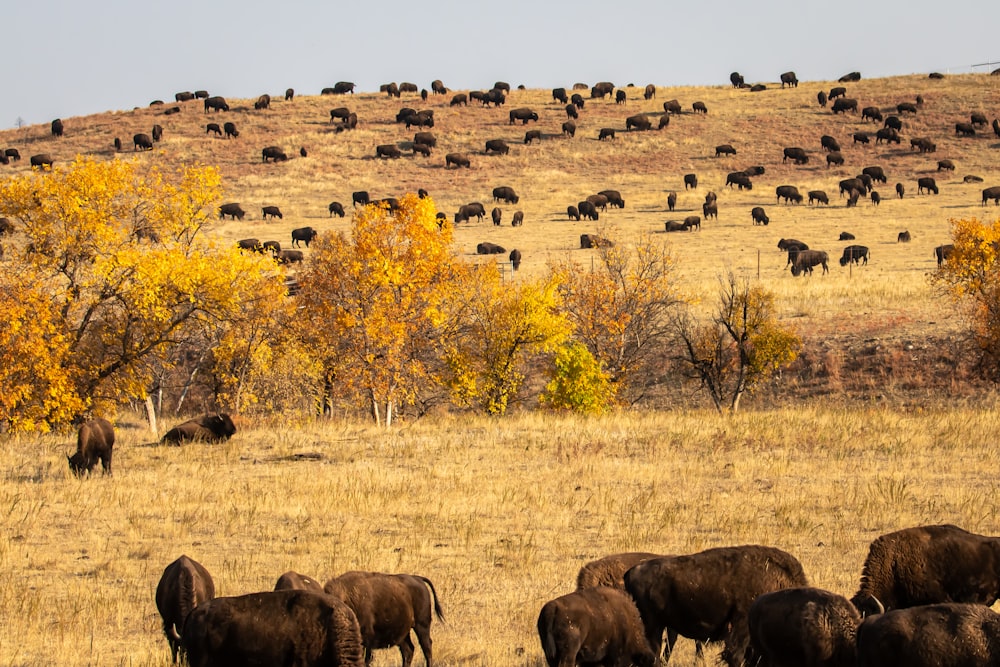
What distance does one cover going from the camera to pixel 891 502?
56.5 ft

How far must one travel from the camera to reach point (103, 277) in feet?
90.2

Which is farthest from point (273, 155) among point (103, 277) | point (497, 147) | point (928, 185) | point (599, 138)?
point (103, 277)

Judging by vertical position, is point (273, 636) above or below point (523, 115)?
below

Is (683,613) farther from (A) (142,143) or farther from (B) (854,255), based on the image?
(A) (142,143)

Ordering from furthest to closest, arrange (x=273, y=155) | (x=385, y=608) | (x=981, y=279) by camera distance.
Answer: (x=273, y=155) < (x=981, y=279) < (x=385, y=608)

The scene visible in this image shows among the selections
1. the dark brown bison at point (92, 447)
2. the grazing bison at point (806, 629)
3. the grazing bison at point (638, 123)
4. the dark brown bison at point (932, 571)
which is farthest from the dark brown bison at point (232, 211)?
the grazing bison at point (806, 629)

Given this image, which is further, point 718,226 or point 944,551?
point 718,226

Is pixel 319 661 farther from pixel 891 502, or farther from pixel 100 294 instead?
pixel 100 294

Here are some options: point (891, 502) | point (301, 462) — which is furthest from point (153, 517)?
point (891, 502)

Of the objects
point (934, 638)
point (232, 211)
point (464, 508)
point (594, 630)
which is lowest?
point (464, 508)

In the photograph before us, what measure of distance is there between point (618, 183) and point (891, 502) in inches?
2490

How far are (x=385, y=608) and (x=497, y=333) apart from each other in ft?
83.2

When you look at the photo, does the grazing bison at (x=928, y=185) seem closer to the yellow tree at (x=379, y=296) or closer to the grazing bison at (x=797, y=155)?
the grazing bison at (x=797, y=155)

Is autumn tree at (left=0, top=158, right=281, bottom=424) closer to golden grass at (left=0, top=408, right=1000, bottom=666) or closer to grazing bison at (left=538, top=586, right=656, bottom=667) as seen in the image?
golden grass at (left=0, top=408, right=1000, bottom=666)
